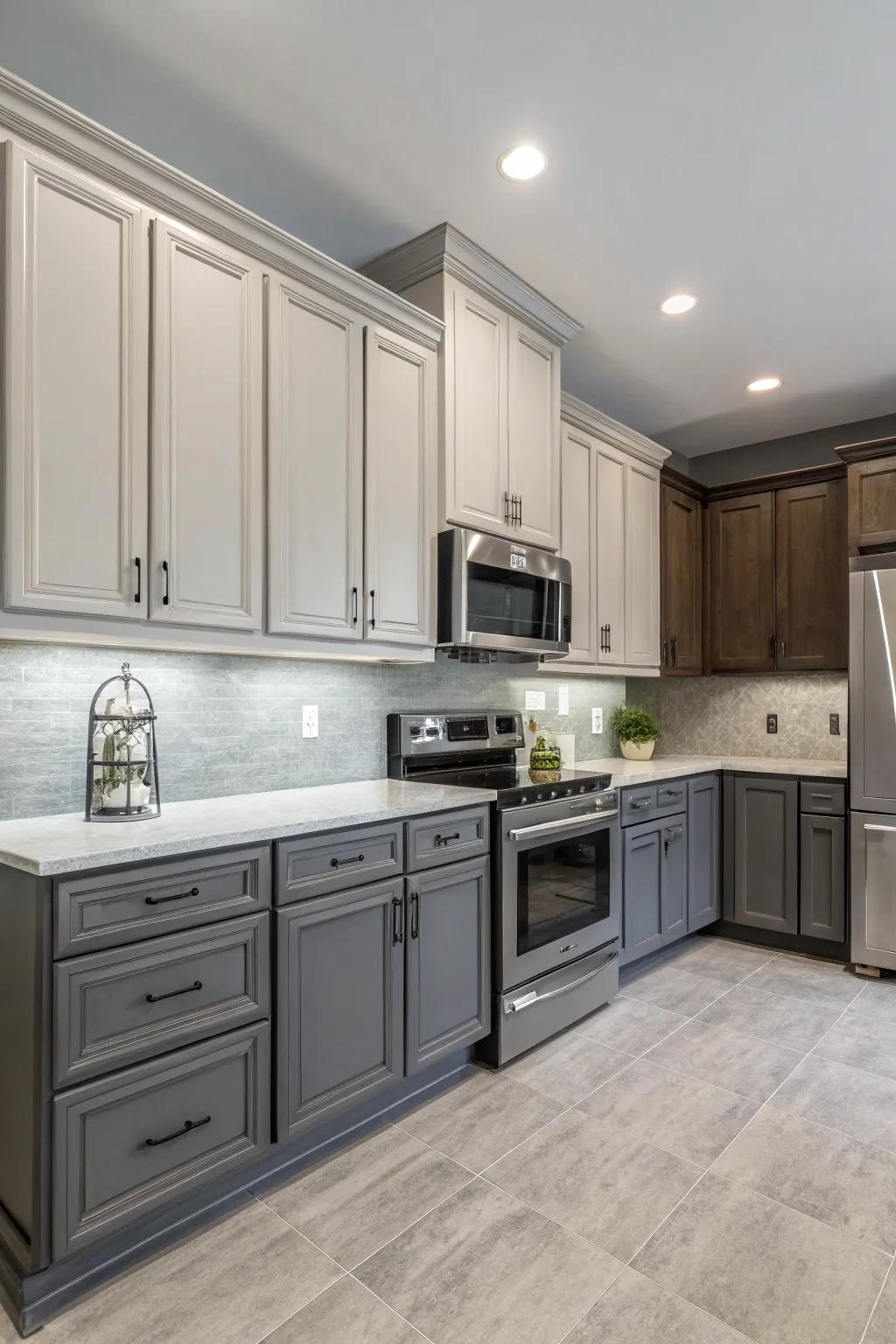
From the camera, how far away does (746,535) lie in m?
4.44

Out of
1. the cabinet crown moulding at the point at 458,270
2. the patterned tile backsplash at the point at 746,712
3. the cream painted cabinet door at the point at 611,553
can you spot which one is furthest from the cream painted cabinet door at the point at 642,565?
the cabinet crown moulding at the point at 458,270

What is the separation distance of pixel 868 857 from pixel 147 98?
154 inches

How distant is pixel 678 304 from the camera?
10.2 feet

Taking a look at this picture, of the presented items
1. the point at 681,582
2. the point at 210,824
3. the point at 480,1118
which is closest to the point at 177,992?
the point at 210,824

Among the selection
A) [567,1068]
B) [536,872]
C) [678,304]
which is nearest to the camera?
[567,1068]

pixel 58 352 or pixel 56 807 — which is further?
pixel 56 807

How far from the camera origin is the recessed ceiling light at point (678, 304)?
3053 mm

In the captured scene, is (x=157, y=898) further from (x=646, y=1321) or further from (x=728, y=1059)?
(x=728, y=1059)

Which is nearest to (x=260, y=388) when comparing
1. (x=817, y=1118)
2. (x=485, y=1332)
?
(x=485, y=1332)

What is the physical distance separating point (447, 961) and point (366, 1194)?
65cm

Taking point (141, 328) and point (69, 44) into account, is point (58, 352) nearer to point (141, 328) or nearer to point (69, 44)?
point (141, 328)

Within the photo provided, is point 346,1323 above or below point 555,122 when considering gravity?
below

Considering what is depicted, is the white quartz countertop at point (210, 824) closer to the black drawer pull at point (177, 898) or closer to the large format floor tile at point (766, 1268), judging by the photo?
the black drawer pull at point (177, 898)

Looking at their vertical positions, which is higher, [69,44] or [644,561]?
[69,44]
